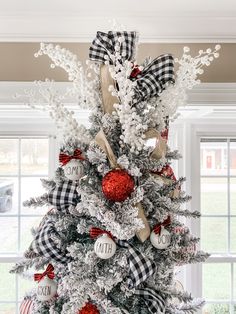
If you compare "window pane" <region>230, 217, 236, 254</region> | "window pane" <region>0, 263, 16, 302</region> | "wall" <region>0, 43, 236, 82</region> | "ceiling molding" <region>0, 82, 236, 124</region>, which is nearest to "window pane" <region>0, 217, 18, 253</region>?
"window pane" <region>0, 263, 16, 302</region>

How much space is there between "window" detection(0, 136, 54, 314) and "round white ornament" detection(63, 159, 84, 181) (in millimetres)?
1063

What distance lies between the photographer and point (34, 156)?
2.43 metres

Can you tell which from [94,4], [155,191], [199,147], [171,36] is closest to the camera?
[155,191]

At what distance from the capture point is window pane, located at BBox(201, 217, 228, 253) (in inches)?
96.9

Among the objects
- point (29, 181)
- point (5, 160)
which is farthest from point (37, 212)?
point (5, 160)

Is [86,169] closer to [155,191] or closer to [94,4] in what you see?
[155,191]

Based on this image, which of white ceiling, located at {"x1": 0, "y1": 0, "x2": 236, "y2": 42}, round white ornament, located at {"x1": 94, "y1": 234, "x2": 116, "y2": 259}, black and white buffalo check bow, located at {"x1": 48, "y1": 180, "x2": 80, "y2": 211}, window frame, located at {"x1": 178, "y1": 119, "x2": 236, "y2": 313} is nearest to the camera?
round white ornament, located at {"x1": 94, "y1": 234, "x2": 116, "y2": 259}

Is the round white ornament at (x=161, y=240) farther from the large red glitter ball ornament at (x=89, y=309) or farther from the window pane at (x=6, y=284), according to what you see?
the window pane at (x=6, y=284)

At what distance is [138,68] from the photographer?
1.48m

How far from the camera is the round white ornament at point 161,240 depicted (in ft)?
4.45

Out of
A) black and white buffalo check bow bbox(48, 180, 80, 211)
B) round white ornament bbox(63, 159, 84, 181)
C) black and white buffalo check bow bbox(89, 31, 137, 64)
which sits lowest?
black and white buffalo check bow bbox(48, 180, 80, 211)

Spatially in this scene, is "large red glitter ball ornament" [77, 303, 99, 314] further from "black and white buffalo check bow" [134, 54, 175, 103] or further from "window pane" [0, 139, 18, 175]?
"window pane" [0, 139, 18, 175]

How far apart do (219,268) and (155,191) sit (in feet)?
4.31

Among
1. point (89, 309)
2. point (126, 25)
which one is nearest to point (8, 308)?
point (89, 309)
